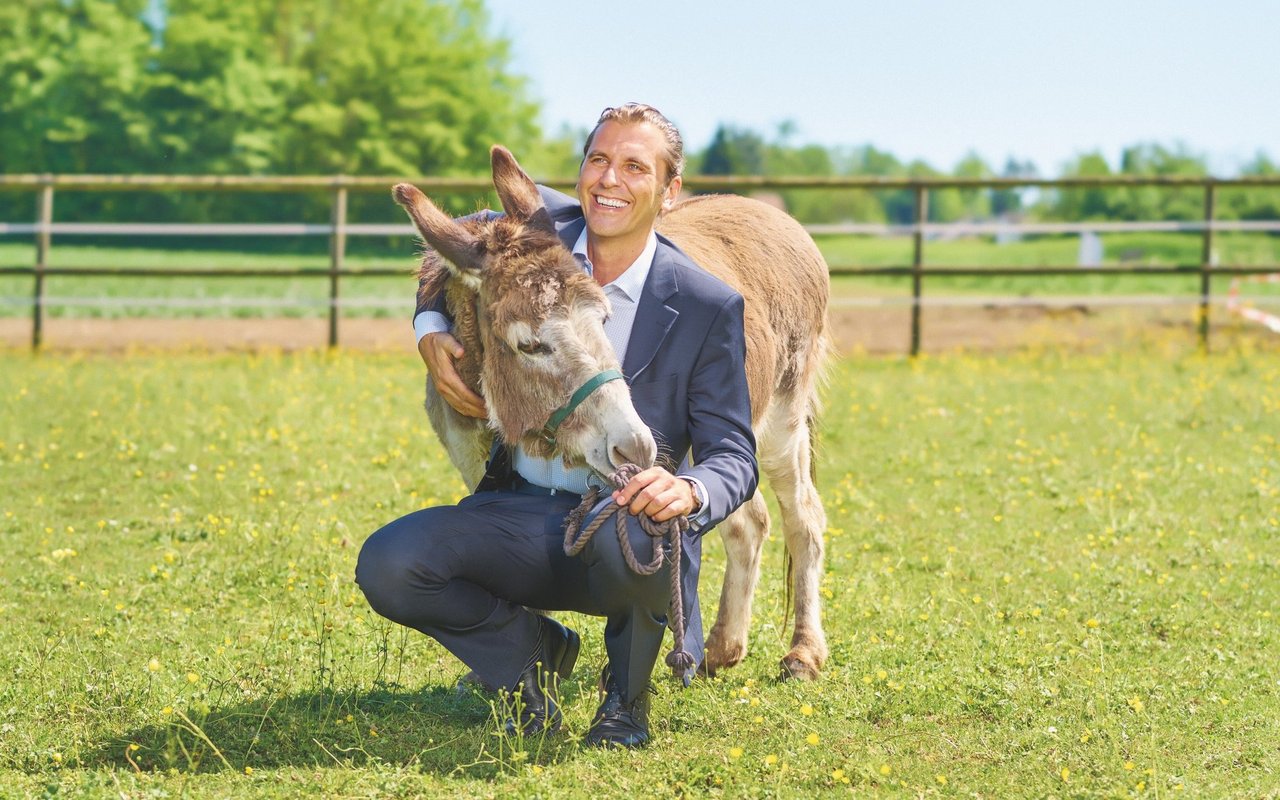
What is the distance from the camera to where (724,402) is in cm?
366

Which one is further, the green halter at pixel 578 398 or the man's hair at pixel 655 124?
the man's hair at pixel 655 124

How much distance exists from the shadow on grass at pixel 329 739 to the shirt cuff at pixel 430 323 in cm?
108

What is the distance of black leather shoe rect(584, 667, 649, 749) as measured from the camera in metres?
3.61

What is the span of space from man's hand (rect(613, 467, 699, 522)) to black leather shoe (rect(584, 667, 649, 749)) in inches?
25.3

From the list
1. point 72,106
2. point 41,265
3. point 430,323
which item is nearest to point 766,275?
point 430,323

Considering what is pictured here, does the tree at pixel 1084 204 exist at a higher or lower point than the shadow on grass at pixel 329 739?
higher

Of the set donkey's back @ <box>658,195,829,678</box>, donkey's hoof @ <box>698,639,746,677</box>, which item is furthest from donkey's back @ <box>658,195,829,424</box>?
donkey's hoof @ <box>698,639,746,677</box>

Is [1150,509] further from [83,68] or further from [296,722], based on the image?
[83,68]

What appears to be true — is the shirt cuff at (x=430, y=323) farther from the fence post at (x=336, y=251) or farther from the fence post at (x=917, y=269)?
the fence post at (x=917, y=269)

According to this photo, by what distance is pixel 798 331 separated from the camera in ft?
16.1

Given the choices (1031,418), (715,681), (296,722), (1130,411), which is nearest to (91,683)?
(296,722)

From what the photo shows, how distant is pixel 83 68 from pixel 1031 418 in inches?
1932

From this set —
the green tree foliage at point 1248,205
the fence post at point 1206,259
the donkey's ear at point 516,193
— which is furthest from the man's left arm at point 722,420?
the green tree foliage at point 1248,205

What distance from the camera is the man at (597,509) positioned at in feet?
11.4
